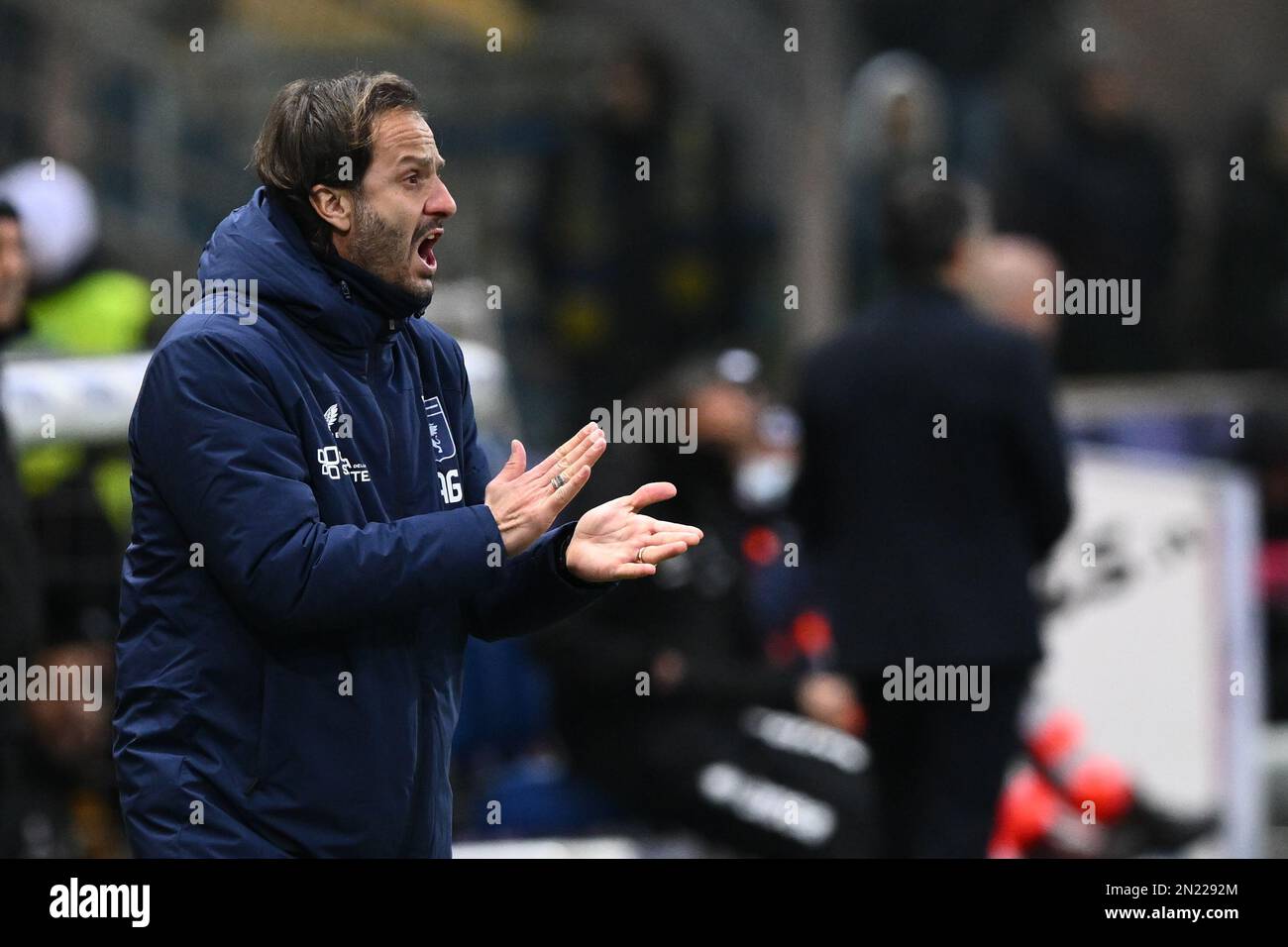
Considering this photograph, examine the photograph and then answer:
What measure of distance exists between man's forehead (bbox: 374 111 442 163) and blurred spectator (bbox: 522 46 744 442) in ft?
19.2

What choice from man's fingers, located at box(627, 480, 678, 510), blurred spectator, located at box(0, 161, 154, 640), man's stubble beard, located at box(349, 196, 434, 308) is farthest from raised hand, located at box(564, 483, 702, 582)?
blurred spectator, located at box(0, 161, 154, 640)

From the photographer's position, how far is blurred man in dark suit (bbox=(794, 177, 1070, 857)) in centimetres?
527

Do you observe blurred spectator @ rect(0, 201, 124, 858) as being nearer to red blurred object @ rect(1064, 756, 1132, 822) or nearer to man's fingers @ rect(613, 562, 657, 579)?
man's fingers @ rect(613, 562, 657, 579)

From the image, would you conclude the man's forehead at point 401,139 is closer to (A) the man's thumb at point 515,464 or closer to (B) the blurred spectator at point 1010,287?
(A) the man's thumb at point 515,464

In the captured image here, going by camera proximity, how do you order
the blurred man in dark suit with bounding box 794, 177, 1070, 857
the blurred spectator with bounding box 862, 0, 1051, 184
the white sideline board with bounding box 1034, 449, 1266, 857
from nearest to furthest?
the blurred man in dark suit with bounding box 794, 177, 1070, 857 < the white sideline board with bounding box 1034, 449, 1266, 857 < the blurred spectator with bounding box 862, 0, 1051, 184

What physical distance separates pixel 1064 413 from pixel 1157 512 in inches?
26.3

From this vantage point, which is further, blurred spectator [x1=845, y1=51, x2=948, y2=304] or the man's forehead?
blurred spectator [x1=845, y1=51, x2=948, y2=304]

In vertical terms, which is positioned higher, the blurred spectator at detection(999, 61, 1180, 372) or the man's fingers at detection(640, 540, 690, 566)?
the blurred spectator at detection(999, 61, 1180, 372)

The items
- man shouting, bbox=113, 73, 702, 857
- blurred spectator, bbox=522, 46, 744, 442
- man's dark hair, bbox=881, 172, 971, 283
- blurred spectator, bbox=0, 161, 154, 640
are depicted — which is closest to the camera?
man shouting, bbox=113, 73, 702, 857

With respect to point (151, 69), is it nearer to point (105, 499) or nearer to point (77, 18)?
point (77, 18)

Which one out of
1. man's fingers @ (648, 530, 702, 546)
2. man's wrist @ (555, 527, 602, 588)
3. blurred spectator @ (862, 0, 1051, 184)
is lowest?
man's wrist @ (555, 527, 602, 588)

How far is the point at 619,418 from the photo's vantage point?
7.11 meters

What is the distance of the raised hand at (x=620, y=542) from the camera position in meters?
2.81
